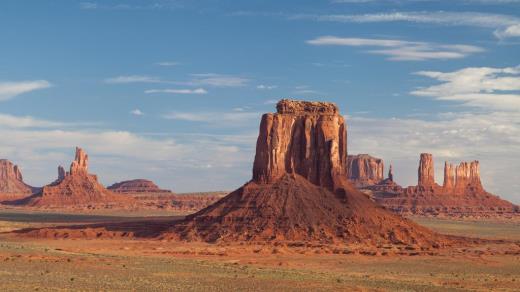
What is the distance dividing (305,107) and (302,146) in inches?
214

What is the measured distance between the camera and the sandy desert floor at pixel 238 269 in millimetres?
48375

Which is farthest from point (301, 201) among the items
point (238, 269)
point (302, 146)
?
point (238, 269)

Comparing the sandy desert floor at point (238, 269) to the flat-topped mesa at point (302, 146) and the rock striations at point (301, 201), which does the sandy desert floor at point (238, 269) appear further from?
the flat-topped mesa at point (302, 146)

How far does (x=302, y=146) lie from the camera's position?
332 ft

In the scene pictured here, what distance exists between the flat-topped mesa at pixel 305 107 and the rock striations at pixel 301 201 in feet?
0.42

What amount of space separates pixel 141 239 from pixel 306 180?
71.6 feet

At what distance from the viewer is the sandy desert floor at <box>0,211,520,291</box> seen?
48.4 m

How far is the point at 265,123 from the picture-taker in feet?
331

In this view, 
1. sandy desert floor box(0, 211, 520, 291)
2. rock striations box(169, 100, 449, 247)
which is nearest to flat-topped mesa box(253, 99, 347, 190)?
rock striations box(169, 100, 449, 247)

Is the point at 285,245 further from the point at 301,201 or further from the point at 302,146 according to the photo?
the point at 302,146

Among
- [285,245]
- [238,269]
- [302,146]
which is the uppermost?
[302,146]

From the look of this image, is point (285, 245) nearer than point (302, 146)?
Yes

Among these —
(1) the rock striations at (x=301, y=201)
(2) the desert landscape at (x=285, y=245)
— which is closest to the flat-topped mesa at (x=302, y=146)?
(1) the rock striations at (x=301, y=201)

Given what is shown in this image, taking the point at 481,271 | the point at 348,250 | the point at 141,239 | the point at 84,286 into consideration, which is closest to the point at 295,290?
the point at 84,286
